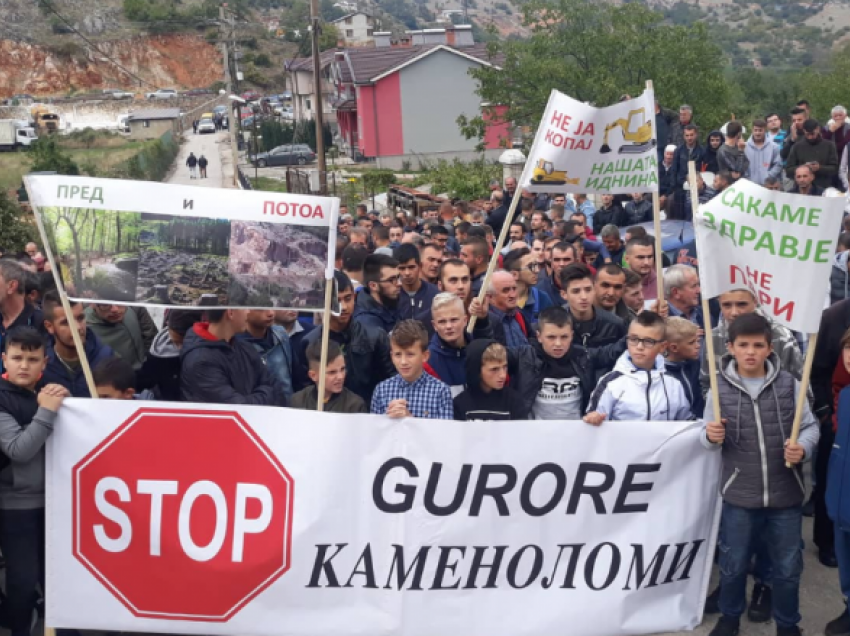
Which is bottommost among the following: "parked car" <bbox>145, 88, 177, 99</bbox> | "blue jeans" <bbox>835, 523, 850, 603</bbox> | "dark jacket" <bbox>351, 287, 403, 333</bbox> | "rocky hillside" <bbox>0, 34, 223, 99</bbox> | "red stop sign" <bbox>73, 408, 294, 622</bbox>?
"blue jeans" <bbox>835, 523, 850, 603</bbox>

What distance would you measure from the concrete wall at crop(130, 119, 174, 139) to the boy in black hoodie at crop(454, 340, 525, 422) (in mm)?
80629

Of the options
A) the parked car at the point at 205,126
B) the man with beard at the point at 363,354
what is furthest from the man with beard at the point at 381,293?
the parked car at the point at 205,126

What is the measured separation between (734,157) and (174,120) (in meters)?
75.9

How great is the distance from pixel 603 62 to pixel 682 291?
2576cm

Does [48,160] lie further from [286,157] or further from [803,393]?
[803,393]

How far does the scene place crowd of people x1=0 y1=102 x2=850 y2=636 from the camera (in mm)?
4926

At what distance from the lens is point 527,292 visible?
7.51 metres

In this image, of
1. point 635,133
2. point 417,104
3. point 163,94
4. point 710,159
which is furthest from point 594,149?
point 163,94

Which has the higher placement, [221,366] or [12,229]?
[12,229]

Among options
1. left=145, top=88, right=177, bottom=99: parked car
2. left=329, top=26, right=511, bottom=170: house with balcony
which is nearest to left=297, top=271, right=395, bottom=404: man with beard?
left=329, top=26, right=511, bottom=170: house with balcony

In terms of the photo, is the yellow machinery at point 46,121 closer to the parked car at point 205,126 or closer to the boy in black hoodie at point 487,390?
the parked car at point 205,126

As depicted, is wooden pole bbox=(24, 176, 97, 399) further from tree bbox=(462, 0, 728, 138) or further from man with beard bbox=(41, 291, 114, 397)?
tree bbox=(462, 0, 728, 138)

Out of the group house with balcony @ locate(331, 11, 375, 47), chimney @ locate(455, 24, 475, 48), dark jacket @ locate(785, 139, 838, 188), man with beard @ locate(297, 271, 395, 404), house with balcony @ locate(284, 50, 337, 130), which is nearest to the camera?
man with beard @ locate(297, 271, 395, 404)

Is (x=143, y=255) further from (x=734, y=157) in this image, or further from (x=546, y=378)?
(x=734, y=157)
